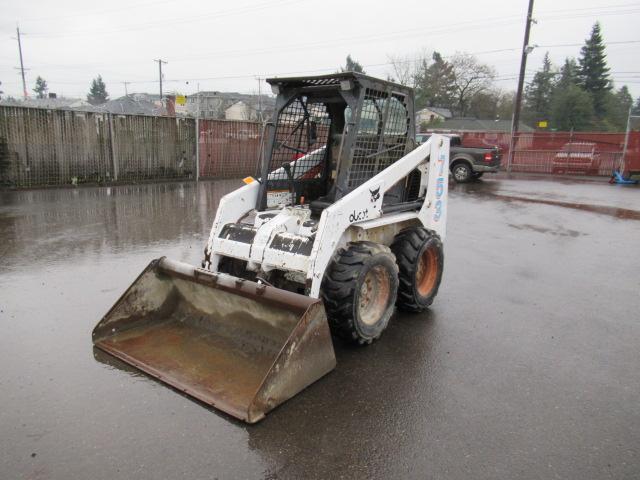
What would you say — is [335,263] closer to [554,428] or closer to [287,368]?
[287,368]

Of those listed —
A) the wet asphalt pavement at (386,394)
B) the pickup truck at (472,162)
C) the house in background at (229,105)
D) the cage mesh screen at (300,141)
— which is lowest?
the wet asphalt pavement at (386,394)

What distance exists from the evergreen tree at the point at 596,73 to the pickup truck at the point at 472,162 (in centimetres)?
4797

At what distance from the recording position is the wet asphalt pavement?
2881 millimetres

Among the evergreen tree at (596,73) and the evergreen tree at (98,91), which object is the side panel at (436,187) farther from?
the evergreen tree at (98,91)

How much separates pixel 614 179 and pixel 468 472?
2016 cm

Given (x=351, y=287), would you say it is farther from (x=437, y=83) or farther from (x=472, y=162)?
(x=437, y=83)

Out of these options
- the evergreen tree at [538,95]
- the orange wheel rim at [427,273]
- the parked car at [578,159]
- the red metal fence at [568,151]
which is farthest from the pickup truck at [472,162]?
the evergreen tree at [538,95]

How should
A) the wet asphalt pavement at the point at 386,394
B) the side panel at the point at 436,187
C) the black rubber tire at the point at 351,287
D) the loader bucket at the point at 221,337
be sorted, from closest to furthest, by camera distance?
the wet asphalt pavement at the point at 386,394 < the loader bucket at the point at 221,337 < the black rubber tire at the point at 351,287 < the side panel at the point at 436,187

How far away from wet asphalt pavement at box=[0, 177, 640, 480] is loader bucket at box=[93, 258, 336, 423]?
0.46 ft

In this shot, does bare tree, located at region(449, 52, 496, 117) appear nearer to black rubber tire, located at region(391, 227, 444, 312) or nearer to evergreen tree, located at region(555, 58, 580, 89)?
evergreen tree, located at region(555, 58, 580, 89)

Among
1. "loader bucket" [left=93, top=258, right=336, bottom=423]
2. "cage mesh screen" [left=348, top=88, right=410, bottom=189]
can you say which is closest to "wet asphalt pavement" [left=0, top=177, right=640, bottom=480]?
"loader bucket" [left=93, top=258, right=336, bottom=423]

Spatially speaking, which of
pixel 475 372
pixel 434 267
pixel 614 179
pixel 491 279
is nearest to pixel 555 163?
pixel 614 179

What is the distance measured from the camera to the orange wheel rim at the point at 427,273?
5500 millimetres

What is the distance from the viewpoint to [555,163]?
2255cm
